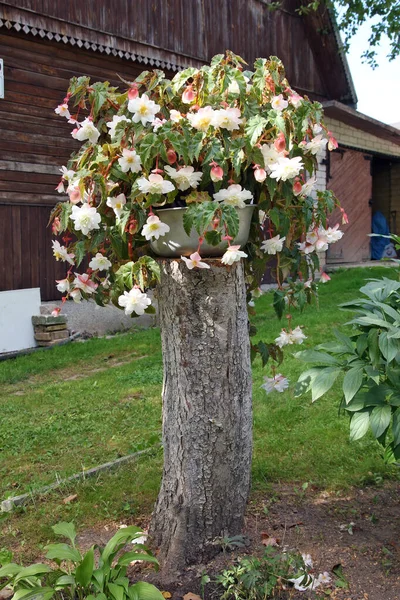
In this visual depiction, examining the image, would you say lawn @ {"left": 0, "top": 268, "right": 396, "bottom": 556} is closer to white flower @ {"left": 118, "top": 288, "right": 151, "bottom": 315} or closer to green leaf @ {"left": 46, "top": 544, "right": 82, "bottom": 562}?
green leaf @ {"left": 46, "top": 544, "right": 82, "bottom": 562}

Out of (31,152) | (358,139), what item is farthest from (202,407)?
(358,139)

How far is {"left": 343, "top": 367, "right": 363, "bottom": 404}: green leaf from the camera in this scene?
7.11 ft

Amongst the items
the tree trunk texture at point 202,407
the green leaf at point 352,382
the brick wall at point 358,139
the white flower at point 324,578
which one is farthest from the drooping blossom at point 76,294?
the brick wall at point 358,139

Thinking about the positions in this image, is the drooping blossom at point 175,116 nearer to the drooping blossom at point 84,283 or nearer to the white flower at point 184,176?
the white flower at point 184,176

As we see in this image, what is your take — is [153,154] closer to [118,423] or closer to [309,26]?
[118,423]

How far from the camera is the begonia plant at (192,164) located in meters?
2.17

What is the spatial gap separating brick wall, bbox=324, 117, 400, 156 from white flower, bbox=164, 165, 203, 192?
1185 centimetres

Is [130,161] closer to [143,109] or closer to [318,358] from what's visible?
[143,109]

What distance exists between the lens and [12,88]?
26.7 ft

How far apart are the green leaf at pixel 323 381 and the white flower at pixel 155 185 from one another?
0.88 metres

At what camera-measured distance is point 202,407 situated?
246 cm

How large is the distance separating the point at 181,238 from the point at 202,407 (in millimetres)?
671

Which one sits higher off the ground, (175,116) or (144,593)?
(175,116)

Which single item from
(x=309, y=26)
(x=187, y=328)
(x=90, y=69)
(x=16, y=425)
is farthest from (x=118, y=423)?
(x=309, y=26)
